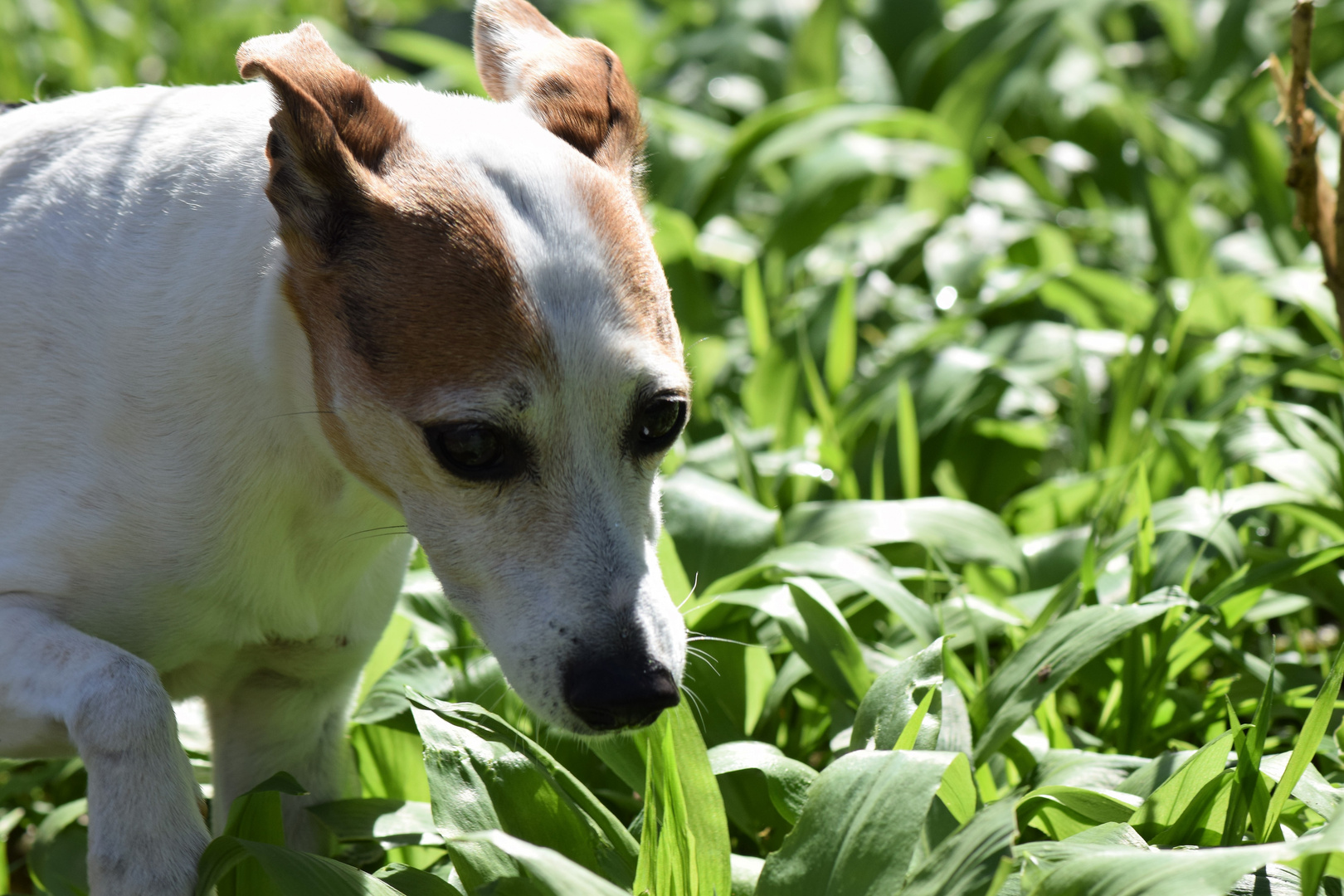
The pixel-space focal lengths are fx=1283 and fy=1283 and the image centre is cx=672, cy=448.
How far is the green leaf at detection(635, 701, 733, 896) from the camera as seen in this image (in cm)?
199

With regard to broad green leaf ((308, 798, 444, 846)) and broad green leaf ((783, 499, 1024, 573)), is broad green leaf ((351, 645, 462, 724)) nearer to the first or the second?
broad green leaf ((308, 798, 444, 846))

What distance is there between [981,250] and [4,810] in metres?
3.50

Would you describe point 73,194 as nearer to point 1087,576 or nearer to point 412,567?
point 412,567

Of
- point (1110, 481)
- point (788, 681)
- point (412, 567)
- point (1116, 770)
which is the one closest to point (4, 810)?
point (412, 567)

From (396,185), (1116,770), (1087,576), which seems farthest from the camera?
(1087,576)

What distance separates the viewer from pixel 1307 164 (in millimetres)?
2844

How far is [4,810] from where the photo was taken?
9.31ft

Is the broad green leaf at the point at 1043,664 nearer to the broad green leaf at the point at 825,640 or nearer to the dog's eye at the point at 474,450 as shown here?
the broad green leaf at the point at 825,640

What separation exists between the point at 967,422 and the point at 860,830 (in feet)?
6.81

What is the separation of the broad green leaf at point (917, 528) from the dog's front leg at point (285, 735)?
1217mm

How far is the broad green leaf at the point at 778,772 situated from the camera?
2.32 m

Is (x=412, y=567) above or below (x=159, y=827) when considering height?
below

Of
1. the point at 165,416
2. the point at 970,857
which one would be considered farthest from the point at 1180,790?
the point at 165,416

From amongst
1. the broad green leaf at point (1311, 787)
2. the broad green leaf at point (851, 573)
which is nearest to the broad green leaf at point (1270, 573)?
the broad green leaf at point (1311, 787)
